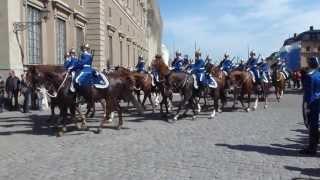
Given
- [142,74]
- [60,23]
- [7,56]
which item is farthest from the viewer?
[60,23]

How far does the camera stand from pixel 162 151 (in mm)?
12297

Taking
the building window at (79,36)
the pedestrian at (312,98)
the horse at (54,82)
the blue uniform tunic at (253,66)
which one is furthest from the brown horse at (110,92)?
the building window at (79,36)

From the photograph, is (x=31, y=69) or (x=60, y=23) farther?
(x=60, y=23)

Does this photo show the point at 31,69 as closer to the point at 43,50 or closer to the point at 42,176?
the point at 42,176

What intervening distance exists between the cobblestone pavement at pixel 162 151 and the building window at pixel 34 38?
8.61 meters

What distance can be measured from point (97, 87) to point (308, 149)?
6454 mm

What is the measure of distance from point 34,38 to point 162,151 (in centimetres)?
1650

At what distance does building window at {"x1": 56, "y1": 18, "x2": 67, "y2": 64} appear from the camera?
102 ft

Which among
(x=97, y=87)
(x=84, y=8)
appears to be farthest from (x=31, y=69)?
(x=84, y=8)

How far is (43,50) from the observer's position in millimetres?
28344

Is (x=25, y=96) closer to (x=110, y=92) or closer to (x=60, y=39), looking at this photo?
(x=60, y=39)

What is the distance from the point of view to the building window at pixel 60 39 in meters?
31.2

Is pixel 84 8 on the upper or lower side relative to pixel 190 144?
upper

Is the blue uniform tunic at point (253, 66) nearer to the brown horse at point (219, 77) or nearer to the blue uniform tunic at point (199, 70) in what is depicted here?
the brown horse at point (219, 77)
